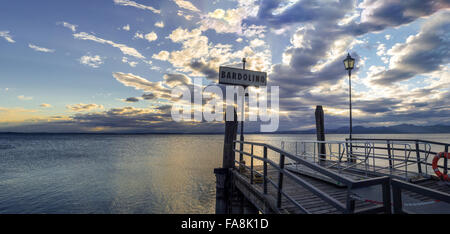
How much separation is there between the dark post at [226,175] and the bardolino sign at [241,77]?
1.66m

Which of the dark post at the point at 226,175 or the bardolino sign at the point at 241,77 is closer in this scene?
the dark post at the point at 226,175

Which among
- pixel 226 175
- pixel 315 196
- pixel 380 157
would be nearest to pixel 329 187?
pixel 315 196

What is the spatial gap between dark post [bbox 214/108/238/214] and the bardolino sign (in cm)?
166

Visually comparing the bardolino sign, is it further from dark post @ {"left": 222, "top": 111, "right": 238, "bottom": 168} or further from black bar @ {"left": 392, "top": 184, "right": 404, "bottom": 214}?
black bar @ {"left": 392, "top": 184, "right": 404, "bottom": 214}

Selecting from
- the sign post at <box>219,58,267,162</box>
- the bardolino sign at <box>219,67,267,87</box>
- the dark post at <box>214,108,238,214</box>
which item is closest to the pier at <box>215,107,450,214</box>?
the dark post at <box>214,108,238,214</box>

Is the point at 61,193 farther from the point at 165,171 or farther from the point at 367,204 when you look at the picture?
the point at 367,204

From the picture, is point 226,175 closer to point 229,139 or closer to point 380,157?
point 229,139

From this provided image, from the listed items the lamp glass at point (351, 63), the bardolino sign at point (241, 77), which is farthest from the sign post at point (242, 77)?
the lamp glass at point (351, 63)

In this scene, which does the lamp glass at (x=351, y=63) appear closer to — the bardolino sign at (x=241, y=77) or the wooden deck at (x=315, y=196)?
the bardolino sign at (x=241, y=77)

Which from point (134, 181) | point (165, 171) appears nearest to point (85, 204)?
point (134, 181)

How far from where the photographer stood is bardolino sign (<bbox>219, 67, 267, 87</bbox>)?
8945 millimetres

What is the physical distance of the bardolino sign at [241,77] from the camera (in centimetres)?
895
